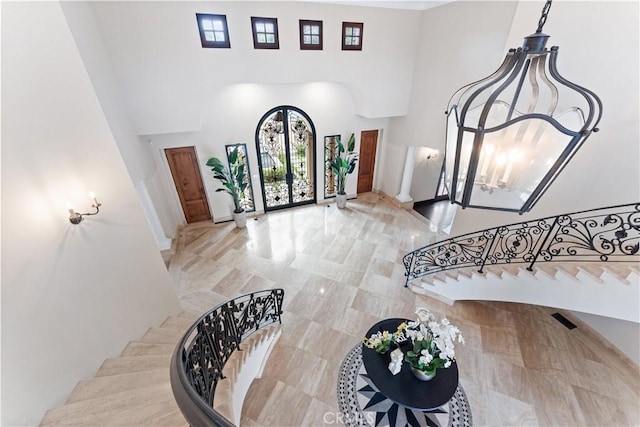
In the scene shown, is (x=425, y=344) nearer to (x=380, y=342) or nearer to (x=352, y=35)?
(x=380, y=342)

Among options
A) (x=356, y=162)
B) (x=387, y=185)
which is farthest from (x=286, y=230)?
(x=387, y=185)

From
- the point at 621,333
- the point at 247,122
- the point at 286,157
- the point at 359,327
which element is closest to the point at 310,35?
the point at 247,122

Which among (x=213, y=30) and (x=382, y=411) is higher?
(x=213, y=30)

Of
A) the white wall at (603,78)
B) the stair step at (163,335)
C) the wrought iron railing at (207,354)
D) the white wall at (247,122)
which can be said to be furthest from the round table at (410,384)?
the white wall at (247,122)

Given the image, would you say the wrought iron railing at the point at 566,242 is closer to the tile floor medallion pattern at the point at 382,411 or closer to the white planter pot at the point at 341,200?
the tile floor medallion pattern at the point at 382,411

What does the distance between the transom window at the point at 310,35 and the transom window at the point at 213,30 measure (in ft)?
4.66

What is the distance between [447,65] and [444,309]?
480 cm

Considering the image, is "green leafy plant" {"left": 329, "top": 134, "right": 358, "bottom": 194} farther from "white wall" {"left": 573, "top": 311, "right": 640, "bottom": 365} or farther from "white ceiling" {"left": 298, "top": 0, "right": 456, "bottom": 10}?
"white wall" {"left": 573, "top": 311, "right": 640, "bottom": 365}

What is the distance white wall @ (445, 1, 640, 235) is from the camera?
3.27 metres

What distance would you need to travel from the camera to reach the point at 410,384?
313cm

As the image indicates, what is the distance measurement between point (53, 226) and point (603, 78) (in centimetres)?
635

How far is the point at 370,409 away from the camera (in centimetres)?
341

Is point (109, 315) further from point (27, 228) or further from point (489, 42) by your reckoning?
point (489, 42)

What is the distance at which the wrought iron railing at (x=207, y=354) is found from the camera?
1.04m
